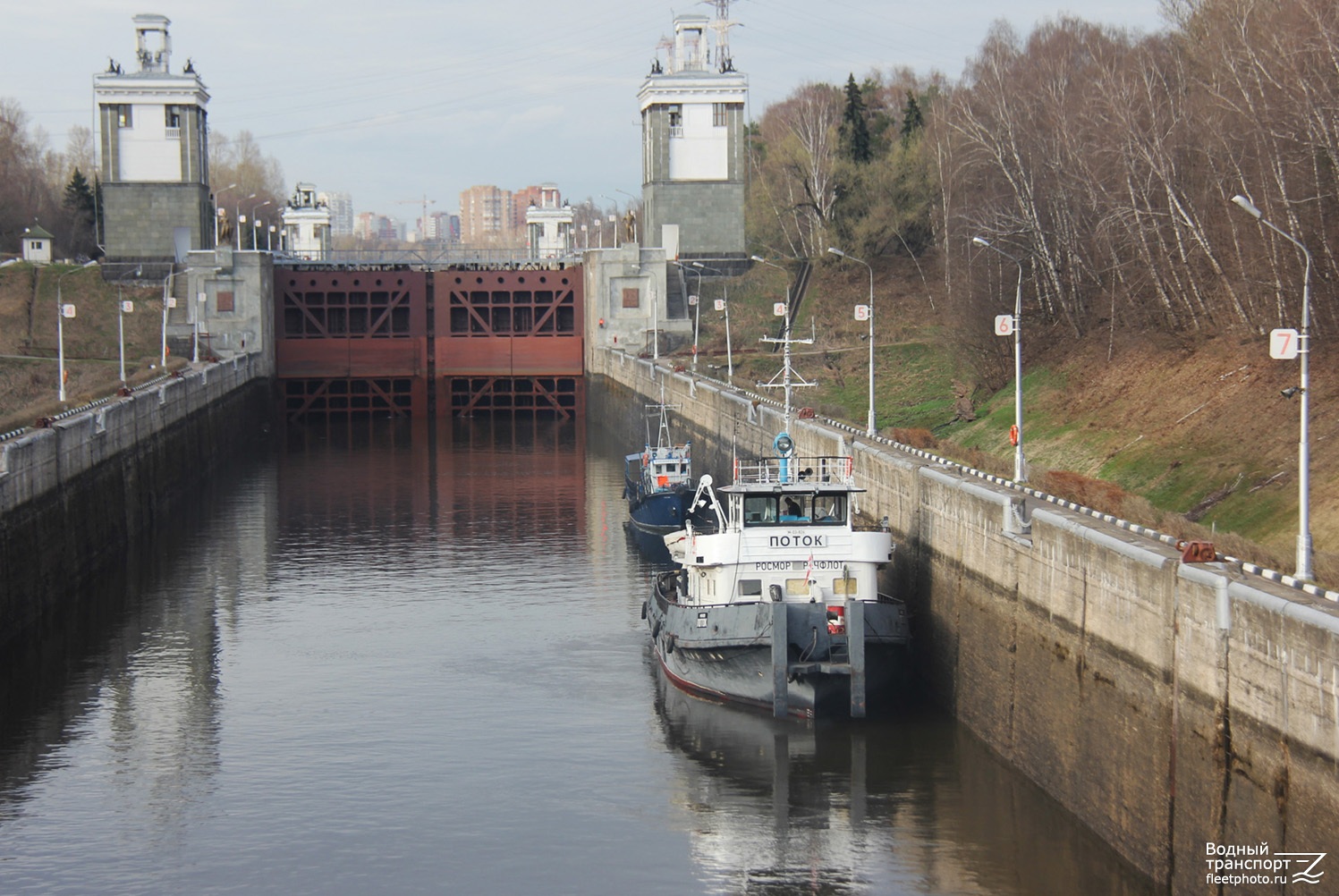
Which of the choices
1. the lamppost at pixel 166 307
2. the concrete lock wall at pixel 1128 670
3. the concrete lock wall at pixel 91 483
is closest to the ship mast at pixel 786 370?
the concrete lock wall at pixel 1128 670

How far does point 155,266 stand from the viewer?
74.8 m

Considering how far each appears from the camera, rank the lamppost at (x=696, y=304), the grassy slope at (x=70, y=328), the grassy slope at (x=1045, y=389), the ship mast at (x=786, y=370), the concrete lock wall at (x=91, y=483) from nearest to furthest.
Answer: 1. the grassy slope at (x=1045, y=389)
2. the concrete lock wall at (x=91, y=483)
3. the ship mast at (x=786, y=370)
4. the grassy slope at (x=70, y=328)
5. the lamppost at (x=696, y=304)

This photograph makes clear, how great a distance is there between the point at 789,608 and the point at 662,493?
1802 cm

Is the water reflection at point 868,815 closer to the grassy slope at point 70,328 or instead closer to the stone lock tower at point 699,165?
the grassy slope at point 70,328

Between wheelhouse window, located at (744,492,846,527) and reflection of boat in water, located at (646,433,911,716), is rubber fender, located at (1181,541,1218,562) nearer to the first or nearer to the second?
reflection of boat in water, located at (646,433,911,716)

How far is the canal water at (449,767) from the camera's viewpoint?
19047 mm

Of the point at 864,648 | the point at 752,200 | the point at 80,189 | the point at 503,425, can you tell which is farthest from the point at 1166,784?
the point at 80,189

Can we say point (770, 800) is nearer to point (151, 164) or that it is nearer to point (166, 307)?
point (166, 307)

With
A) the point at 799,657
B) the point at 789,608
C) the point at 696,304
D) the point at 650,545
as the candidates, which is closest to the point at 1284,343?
the point at 789,608

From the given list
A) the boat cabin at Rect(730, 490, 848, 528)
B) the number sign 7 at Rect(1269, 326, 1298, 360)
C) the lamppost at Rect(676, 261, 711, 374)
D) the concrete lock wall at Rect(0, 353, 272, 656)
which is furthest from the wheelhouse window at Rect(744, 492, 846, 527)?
the lamppost at Rect(676, 261, 711, 374)

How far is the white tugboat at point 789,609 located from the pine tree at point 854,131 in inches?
2353

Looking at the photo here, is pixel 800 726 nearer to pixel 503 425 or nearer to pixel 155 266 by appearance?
pixel 503 425

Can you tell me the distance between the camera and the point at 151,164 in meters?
75.6

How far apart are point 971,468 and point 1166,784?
43.1 feet
